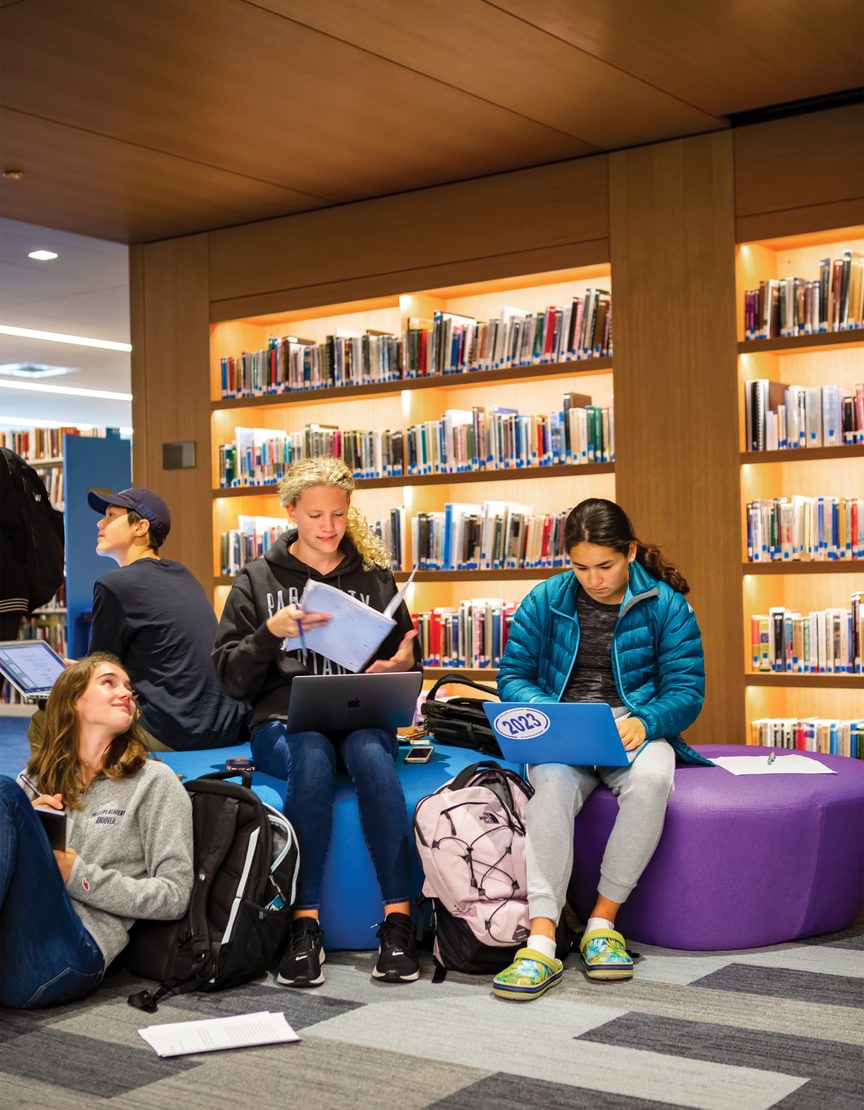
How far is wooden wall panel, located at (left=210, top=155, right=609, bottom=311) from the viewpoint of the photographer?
587cm

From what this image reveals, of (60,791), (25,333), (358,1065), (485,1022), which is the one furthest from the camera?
(25,333)

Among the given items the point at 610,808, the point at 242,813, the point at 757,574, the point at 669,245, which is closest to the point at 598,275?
the point at 669,245

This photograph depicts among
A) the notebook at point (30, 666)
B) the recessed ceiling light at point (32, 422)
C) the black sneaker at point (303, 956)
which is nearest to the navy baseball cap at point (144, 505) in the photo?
the notebook at point (30, 666)

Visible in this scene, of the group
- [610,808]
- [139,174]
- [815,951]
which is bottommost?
[815,951]

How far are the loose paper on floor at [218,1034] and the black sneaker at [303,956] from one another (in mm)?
231

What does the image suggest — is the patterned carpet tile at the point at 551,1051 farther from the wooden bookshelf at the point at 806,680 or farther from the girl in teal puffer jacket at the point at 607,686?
the wooden bookshelf at the point at 806,680

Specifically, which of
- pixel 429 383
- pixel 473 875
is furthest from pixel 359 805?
pixel 429 383

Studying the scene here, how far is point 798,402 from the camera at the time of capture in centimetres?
534

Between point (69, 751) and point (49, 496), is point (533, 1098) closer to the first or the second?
point (69, 751)

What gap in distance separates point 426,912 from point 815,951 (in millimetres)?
1001

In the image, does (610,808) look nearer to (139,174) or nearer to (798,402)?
(798,402)

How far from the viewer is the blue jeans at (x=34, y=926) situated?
2869 millimetres

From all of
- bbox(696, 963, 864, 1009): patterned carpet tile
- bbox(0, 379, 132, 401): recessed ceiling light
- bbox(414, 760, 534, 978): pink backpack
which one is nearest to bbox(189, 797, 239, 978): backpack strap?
bbox(414, 760, 534, 978): pink backpack

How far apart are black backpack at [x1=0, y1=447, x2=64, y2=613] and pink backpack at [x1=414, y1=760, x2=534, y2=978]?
2.68m
